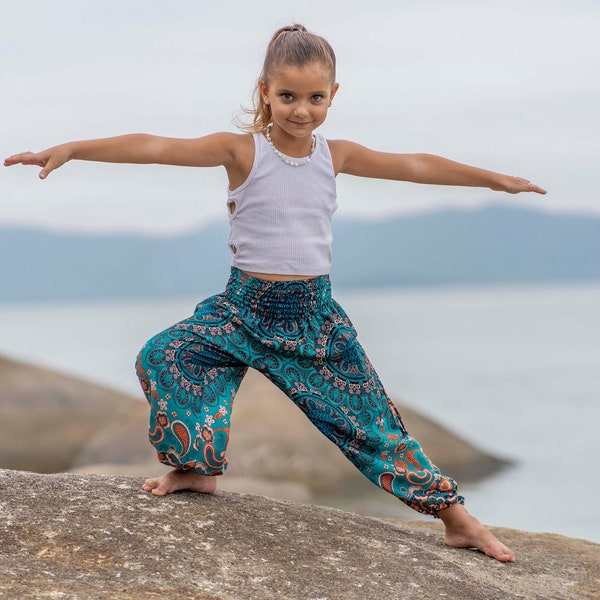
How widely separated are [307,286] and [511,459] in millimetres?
8116

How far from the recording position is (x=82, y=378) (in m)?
11.6

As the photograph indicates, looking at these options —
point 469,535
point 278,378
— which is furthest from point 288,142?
point 469,535

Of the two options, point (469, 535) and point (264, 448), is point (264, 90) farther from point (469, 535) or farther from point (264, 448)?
point (264, 448)

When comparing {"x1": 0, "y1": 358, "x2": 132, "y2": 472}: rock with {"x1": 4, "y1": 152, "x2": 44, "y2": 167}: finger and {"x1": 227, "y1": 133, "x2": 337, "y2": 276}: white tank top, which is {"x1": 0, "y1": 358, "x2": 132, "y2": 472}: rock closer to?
{"x1": 227, "y1": 133, "x2": 337, "y2": 276}: white tank top

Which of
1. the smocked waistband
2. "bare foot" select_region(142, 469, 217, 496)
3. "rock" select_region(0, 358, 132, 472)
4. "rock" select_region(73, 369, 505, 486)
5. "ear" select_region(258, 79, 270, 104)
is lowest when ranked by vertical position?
"rock" select_region(0, 358, 132, 472)

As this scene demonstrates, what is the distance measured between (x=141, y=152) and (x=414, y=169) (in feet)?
3.48

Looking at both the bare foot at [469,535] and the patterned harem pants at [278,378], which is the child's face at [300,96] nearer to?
the patterned harem pants at [278,378]

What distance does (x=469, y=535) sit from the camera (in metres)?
4.04

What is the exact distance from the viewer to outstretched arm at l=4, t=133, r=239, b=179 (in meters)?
3.37

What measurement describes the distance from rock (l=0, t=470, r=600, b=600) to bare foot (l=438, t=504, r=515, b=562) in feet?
0.14

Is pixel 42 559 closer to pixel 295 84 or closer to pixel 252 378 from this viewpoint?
pixel 295 84

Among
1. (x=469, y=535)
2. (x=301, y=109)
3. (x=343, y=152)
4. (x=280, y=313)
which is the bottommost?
(x=469, y=535)

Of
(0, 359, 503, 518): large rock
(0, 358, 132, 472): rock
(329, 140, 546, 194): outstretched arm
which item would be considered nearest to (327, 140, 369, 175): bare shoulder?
(329, 140, 546, 194): outstretched arm

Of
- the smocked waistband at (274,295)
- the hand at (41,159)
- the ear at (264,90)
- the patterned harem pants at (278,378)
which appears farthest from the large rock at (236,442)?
the hand at (41,159)
